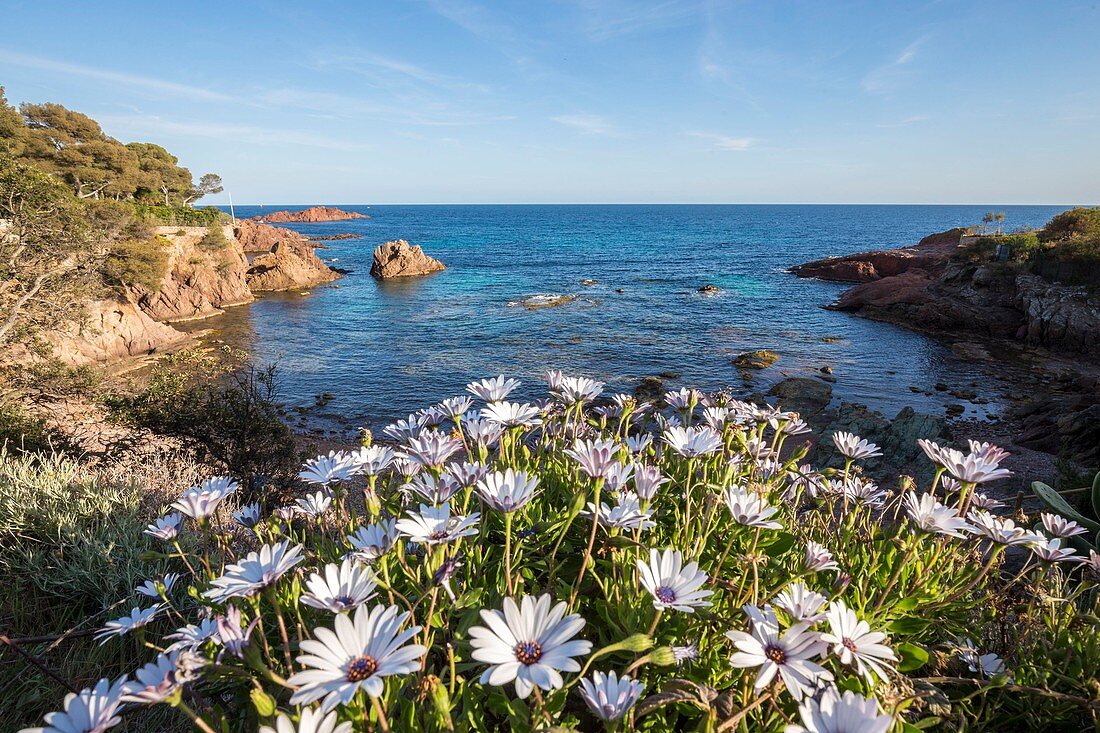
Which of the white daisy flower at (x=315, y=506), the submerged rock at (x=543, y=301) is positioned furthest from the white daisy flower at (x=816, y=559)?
the submerged rock at (x=543, y=301)

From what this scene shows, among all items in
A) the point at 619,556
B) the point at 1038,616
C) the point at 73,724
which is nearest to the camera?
the point at 73,724

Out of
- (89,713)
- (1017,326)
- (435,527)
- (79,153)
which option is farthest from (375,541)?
(79,153)

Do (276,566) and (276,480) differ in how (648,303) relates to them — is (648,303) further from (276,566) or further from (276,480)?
(276,566)

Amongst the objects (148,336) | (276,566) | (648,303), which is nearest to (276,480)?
(276,566)

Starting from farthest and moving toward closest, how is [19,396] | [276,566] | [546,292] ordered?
1. [546,292]
2. [19,396]
3. [276,566]

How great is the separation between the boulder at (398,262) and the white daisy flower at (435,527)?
46.6 meters

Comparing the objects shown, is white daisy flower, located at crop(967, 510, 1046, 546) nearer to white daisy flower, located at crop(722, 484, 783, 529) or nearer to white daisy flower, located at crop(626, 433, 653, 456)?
white daisy flower, located at crop(722, 484, 783, 529)

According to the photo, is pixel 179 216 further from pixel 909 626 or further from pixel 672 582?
pixel 909 626

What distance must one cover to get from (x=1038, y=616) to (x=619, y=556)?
175 centimetres

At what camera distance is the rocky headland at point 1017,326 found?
13594mm

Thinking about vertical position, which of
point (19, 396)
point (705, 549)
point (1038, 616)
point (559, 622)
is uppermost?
point (559, 622)

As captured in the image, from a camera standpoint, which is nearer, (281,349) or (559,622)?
(559,622)

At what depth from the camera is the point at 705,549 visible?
2.21m

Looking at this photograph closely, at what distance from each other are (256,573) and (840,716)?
1.51 m
